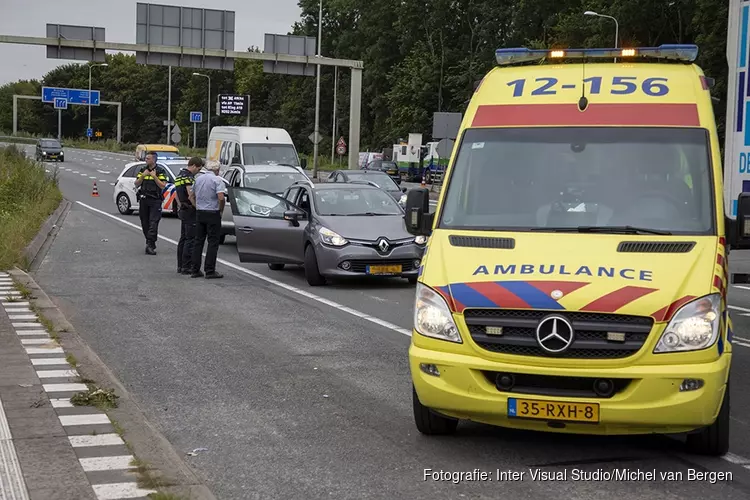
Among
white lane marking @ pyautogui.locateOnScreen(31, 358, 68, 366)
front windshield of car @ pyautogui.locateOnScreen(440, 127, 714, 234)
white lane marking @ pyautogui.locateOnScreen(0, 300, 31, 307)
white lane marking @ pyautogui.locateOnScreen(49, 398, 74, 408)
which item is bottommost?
white lane marking @ pyautogui.locateOnScreen(0, 300, 31, 307)

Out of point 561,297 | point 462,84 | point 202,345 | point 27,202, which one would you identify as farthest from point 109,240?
point 462,84

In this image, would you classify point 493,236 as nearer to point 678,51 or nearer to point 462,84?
point 678,51

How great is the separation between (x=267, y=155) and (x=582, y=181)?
2719 cm

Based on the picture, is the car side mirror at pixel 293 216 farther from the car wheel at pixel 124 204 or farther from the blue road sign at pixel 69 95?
the blue road sign at pixel 69 95

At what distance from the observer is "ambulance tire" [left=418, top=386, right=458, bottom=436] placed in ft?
23.0

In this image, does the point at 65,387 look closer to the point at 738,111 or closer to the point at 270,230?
the point at 738,111

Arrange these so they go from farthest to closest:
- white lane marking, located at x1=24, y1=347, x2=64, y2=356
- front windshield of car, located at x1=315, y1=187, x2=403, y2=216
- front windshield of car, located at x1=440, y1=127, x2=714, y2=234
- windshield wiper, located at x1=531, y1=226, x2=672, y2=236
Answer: front windshield of car, located at x1=315, y1=187, x2=403, y2=216, white lane marking, located at x1=24, y1=347, x2=64, y2=356, front windshield of car, located at x1=440, y1=127, x2=714, y2=234, windshield wiper, located at x1=531, y1=226, x2=672, y2=236

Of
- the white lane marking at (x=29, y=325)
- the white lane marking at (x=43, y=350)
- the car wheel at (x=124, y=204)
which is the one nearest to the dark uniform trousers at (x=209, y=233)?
the white lane marking at (x=29, y=325)

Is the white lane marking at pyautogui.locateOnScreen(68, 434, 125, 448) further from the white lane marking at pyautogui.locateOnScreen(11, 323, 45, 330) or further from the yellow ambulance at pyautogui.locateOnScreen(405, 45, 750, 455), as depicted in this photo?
the white lane marking at pyautogui.locateOnScreen(11, 323, 45, 330)

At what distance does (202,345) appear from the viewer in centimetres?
1080

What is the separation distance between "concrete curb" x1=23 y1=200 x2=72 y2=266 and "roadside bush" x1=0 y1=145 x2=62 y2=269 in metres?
0.12

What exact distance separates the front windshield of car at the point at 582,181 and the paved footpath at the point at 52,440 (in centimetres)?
258

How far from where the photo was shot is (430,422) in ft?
23.2

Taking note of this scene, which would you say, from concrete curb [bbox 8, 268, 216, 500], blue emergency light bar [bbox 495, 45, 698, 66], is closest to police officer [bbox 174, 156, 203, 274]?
concrete curb [bbox 8, 268, 216, 500]
